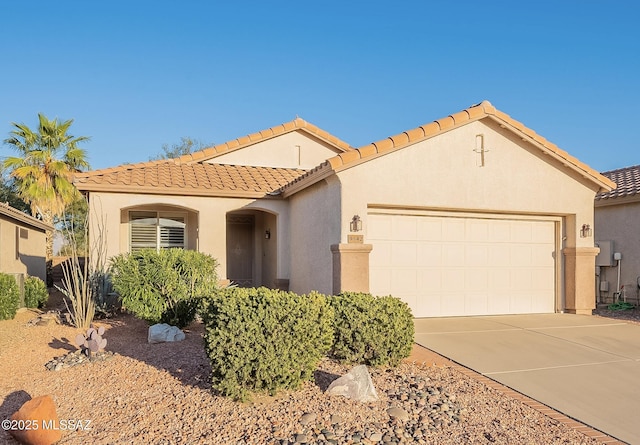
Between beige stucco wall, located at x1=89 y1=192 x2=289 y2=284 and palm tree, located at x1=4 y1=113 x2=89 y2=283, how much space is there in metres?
8.94

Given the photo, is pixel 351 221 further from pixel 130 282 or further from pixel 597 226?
pixel 597 226

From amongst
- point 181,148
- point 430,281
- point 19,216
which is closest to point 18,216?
point 19,216

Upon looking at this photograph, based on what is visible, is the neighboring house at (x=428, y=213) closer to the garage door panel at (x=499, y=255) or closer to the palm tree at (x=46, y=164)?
the garage door panel at (x=499, y=255)

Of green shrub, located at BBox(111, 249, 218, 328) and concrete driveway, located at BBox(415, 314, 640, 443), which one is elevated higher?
green shrub, located at BBox(111, 249, 218, 328)

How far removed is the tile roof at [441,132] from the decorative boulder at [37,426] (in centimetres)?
646

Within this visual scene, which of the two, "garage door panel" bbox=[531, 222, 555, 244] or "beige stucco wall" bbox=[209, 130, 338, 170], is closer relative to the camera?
"garage door panel" bbox=[531, 222, 555, 244]

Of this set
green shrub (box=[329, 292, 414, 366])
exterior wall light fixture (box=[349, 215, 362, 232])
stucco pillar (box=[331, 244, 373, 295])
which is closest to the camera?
green shrub (box=[329, 292, 414, 366])

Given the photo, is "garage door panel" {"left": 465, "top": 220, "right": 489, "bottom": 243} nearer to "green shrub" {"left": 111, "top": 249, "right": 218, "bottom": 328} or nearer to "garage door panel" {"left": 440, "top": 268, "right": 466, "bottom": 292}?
"garage door panel" {"left": 440, "top": 268, "right": 466, "bottom": 292}

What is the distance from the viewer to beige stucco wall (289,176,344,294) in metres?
10.2

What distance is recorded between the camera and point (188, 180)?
42.9ft

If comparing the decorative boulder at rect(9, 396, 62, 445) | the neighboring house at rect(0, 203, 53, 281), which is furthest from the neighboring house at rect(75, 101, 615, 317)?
the decorative boulder at rect(9, 396, 62, 445)

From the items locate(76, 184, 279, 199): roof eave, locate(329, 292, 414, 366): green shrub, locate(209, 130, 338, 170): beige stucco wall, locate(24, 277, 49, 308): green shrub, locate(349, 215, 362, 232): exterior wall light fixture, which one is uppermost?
locate(209, 130, 338, 170): beige stucco wall

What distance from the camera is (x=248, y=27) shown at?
15875 millimetres

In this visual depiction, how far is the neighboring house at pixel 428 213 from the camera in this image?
33.3ft
